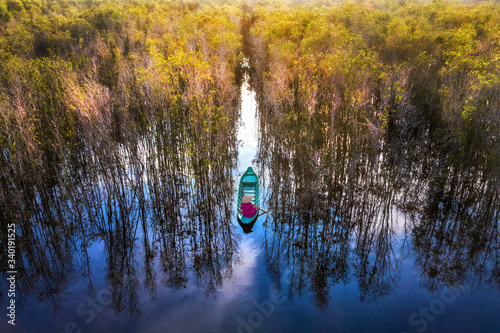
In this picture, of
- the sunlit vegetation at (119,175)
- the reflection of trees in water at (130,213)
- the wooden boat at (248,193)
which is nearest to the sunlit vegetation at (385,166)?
the wooden boat at (248,193)

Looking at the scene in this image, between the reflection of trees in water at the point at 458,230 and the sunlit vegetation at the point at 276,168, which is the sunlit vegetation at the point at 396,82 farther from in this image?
the reflection of trees in water at the point at 458,230

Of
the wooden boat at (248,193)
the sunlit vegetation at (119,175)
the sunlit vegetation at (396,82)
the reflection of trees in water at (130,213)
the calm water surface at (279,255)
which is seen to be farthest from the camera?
the sunlit vegetation at (396,82)

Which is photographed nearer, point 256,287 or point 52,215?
point 256,287

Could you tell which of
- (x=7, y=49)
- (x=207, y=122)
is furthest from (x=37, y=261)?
(x=7, y=49)

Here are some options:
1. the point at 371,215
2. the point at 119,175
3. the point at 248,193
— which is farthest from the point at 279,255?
the point at 119,175

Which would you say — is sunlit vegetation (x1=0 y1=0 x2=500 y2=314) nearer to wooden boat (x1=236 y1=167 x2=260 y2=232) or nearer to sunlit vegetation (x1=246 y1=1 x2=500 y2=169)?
sunlit vegetation (x1=246 y1=1 x2=500 y2=169)

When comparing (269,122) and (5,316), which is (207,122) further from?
(5,316)
